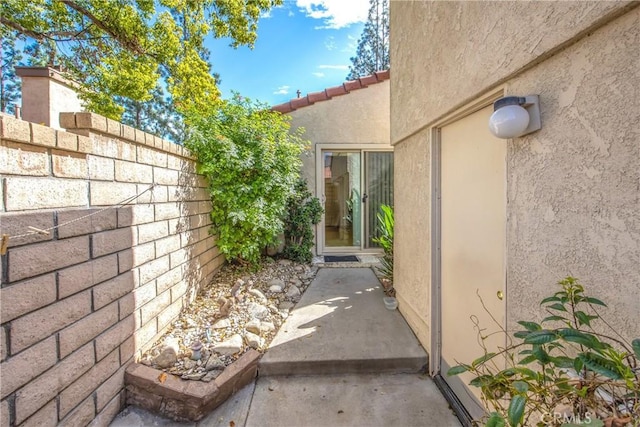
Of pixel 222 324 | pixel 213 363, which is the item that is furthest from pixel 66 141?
pixel 222 324

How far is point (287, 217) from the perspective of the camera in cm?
671

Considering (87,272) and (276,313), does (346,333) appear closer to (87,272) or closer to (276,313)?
(276,313)

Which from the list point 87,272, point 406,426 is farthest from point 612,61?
point 87,272

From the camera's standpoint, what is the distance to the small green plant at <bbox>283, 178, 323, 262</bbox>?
6605 mm

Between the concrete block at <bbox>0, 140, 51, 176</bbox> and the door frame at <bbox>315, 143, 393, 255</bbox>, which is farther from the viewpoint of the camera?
the door frame at <bbox>315, 143, 393, 255</bbox>

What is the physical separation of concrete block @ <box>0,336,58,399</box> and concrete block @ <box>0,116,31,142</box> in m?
1.21

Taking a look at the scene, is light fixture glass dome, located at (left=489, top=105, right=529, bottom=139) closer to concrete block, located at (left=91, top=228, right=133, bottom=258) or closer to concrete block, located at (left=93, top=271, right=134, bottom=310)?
concrete block, located at (left=91, top=228, right=133, bottom=258)

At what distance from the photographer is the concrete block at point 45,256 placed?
Result: 164 centimetres

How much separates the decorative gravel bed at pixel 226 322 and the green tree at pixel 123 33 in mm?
4905

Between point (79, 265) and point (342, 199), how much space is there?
5985 millimetres

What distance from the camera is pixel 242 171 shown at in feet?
15.6

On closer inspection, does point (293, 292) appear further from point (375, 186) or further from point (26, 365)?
point (375, 186)

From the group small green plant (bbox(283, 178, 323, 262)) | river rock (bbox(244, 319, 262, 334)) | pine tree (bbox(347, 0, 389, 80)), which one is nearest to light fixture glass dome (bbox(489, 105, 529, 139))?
river rock (bbox(244, 319, 262, 334))

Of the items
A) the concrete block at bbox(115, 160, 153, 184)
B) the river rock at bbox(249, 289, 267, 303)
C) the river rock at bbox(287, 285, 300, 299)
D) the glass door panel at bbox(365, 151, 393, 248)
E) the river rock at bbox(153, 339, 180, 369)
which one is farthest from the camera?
the glass door panel at bbox(365, 151, 393, 248)
